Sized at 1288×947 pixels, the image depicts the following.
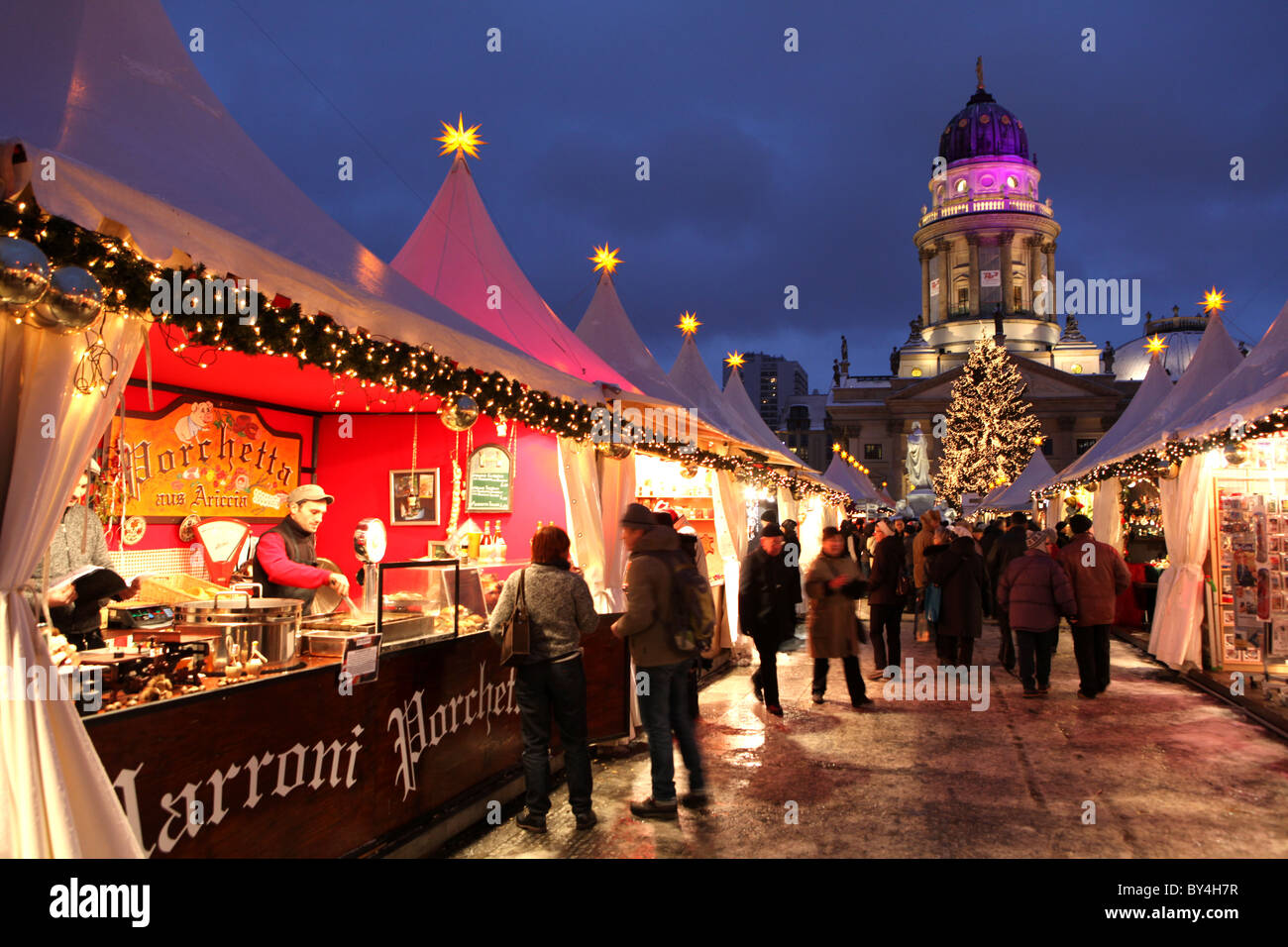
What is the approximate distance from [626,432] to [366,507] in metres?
3.49

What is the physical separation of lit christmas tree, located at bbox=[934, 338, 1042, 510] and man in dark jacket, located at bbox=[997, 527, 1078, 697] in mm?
39517

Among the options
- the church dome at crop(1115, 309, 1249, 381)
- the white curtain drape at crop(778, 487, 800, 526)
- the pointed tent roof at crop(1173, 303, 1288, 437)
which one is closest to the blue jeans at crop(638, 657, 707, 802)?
the pointed tent roof at crop(1173, 303, 1288, 437)

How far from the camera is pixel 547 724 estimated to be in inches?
205

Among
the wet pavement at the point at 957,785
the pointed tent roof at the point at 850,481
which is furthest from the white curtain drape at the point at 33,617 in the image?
the pointed tent roof at the point at 850,481

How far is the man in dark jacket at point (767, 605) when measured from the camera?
765cm

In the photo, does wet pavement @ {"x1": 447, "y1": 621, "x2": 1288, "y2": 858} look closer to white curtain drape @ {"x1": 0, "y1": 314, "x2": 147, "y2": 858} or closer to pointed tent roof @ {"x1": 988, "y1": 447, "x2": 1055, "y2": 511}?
white curtain drape @ {"x1": 0, "y1": 314, "x2": 147, "y2": 858}

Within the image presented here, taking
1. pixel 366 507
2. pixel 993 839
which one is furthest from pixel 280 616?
pixel 366 507

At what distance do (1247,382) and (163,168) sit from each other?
968 cm

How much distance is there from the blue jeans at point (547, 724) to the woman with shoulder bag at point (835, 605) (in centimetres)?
343

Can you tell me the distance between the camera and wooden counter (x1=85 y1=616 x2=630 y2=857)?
129 inches

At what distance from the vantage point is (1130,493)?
1825 cm

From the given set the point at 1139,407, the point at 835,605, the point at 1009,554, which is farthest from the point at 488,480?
the point at 1139,407

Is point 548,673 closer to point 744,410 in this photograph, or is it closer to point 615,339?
point 615,339

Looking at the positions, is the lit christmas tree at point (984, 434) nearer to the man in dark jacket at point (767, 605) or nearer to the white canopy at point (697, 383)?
the white canopy at point (697, 383)
